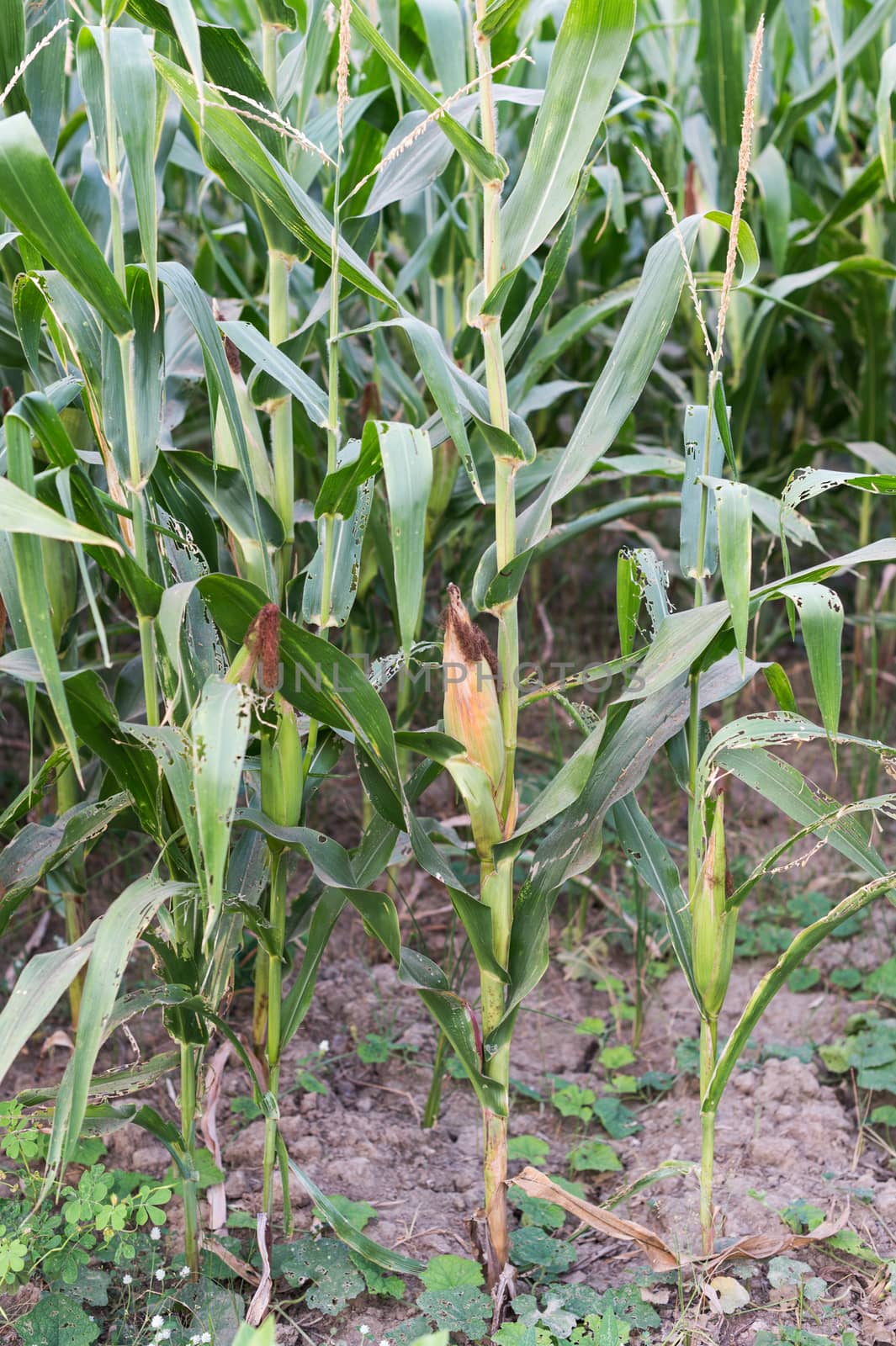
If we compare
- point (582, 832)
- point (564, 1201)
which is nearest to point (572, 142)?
point (582, 832)

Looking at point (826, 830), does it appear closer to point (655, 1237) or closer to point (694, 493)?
point (694, 493)

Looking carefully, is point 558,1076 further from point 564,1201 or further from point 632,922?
point 564,1201

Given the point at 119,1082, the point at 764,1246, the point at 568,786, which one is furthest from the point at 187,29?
the point at 764,1246

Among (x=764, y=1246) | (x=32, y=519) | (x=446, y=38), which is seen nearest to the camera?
(x=32, y=519)

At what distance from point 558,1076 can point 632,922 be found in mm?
374

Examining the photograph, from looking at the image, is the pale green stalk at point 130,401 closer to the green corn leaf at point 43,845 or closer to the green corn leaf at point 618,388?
the green corn leaf at point 43,845

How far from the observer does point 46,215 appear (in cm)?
99

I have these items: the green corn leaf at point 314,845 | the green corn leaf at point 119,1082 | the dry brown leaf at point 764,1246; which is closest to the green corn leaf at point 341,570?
the green corn leaf at point 314,845

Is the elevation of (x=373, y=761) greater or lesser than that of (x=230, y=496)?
lesser

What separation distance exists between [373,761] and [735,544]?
1.44ft

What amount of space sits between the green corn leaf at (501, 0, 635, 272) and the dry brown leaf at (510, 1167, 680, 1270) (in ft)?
3.38

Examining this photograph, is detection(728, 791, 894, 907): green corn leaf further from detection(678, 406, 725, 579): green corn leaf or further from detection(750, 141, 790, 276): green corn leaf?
detection(750, 141, 790, 276): green corn leaf

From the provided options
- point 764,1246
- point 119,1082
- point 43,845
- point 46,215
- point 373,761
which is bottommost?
point 764,1246

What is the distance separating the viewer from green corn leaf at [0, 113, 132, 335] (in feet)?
3.14
